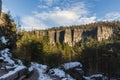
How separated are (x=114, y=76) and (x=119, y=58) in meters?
4.98

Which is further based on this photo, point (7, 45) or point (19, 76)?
point (7, 45)

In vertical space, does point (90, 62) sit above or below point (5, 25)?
below

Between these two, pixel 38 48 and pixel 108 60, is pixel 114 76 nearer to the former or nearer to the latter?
pixel 108 60

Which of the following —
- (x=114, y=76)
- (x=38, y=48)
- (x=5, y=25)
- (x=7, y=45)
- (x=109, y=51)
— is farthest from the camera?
(x=109, y=51)

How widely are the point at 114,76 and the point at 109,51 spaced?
8728mm

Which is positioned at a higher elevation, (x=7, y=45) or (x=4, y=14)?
(x=4, y=14)

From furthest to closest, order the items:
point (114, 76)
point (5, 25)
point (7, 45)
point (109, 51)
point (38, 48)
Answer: point (109, 51), point (114, 76), point (38, 48), point (5, 25), point (7, 45)

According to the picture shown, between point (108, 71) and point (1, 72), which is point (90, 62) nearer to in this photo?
point (108, 71)

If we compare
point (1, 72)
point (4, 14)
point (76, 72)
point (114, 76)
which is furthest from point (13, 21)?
point (114, 76)

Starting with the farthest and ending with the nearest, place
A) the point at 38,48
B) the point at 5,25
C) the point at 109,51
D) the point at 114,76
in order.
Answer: the point at 109,51 → the point at 114,76 → the point at 38,48 → the point at 5,25

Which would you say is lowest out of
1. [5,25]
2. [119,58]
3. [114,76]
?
[114,76]

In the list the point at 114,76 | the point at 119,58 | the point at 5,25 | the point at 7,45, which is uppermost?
the point at 5,25

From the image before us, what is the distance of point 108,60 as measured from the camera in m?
73.3

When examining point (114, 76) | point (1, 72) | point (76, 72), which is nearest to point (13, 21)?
point (76, 72)
